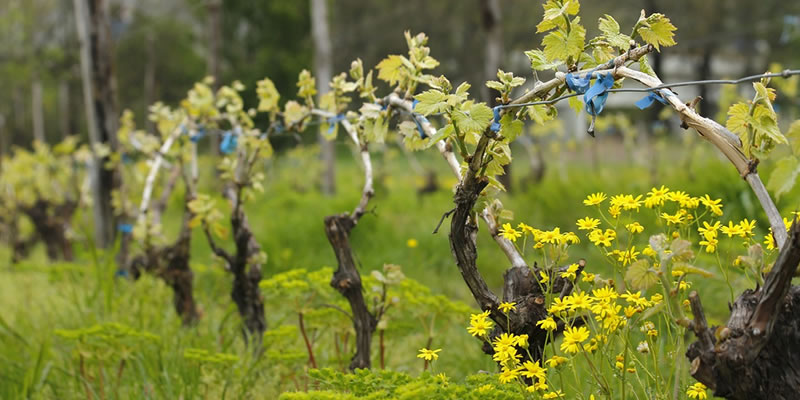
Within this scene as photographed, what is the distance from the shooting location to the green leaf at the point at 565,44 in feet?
5.93

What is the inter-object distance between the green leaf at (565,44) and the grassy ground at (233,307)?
64 cm

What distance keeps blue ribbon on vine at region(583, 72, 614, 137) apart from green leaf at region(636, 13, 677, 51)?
13 centimetres

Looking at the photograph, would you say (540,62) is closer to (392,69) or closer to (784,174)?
(784,174)

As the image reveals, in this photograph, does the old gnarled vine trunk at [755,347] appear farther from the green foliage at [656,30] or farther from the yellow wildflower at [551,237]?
the green foliage at [656,30]

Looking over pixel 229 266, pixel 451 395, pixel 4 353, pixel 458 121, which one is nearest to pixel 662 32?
pixel 458 121

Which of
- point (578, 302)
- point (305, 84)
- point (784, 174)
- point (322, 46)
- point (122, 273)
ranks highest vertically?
point (322, 46)

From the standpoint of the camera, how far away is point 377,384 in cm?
196

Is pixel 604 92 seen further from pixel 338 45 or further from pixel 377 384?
pixel 338 45

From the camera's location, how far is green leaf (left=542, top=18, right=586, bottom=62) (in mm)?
1807

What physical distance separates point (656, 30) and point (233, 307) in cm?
264

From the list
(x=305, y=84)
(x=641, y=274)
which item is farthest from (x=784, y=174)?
(x=305, y=84)

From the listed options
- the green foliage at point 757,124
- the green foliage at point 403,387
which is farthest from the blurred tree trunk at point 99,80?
the green foliage at point 757,124

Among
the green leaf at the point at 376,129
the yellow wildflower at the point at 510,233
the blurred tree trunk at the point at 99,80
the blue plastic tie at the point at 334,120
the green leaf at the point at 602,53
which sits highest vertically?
the blurred tree trunk at the point at 99,80

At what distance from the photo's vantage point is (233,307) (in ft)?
12.3
